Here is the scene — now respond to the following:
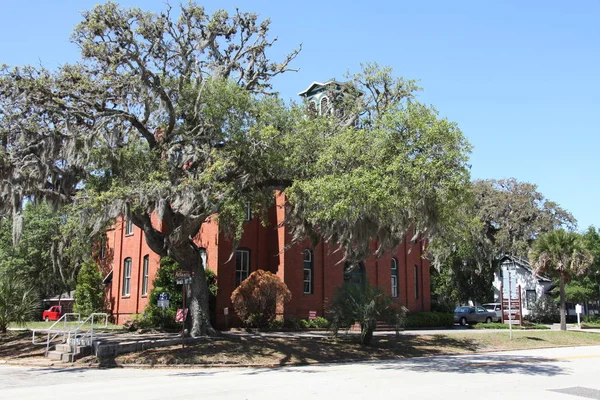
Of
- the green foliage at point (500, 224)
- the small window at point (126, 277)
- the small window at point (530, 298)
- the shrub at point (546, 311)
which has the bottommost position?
the shrub at point (546, 311)

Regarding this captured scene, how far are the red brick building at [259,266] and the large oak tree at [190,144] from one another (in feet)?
26.6

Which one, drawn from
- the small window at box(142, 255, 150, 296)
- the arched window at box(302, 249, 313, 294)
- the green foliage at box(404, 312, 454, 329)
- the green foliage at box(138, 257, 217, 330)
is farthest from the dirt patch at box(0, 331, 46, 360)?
the green foliage at box(404, 312, 454, 329)

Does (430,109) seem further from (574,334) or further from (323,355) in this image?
(574,334)

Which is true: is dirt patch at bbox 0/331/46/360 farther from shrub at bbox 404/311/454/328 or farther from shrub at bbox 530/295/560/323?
shrub at bbox 530/295/560/323

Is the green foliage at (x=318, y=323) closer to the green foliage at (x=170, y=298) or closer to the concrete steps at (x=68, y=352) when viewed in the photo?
the green foliage at (x=170, y=298)

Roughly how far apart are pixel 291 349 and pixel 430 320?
17.3 metres

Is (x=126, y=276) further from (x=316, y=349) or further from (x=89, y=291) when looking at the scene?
(x=316, y=349)

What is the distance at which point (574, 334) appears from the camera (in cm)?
2942

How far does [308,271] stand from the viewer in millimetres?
31656

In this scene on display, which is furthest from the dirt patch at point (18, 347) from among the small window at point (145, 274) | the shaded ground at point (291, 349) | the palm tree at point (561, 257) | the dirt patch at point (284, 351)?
the palm tree at point (561, 257)

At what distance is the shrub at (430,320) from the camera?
3347 cm

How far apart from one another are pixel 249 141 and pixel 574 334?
71.5 feet

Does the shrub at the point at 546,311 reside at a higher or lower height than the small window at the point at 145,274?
lower

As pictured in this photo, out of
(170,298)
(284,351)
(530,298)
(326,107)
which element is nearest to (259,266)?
(170,298)
